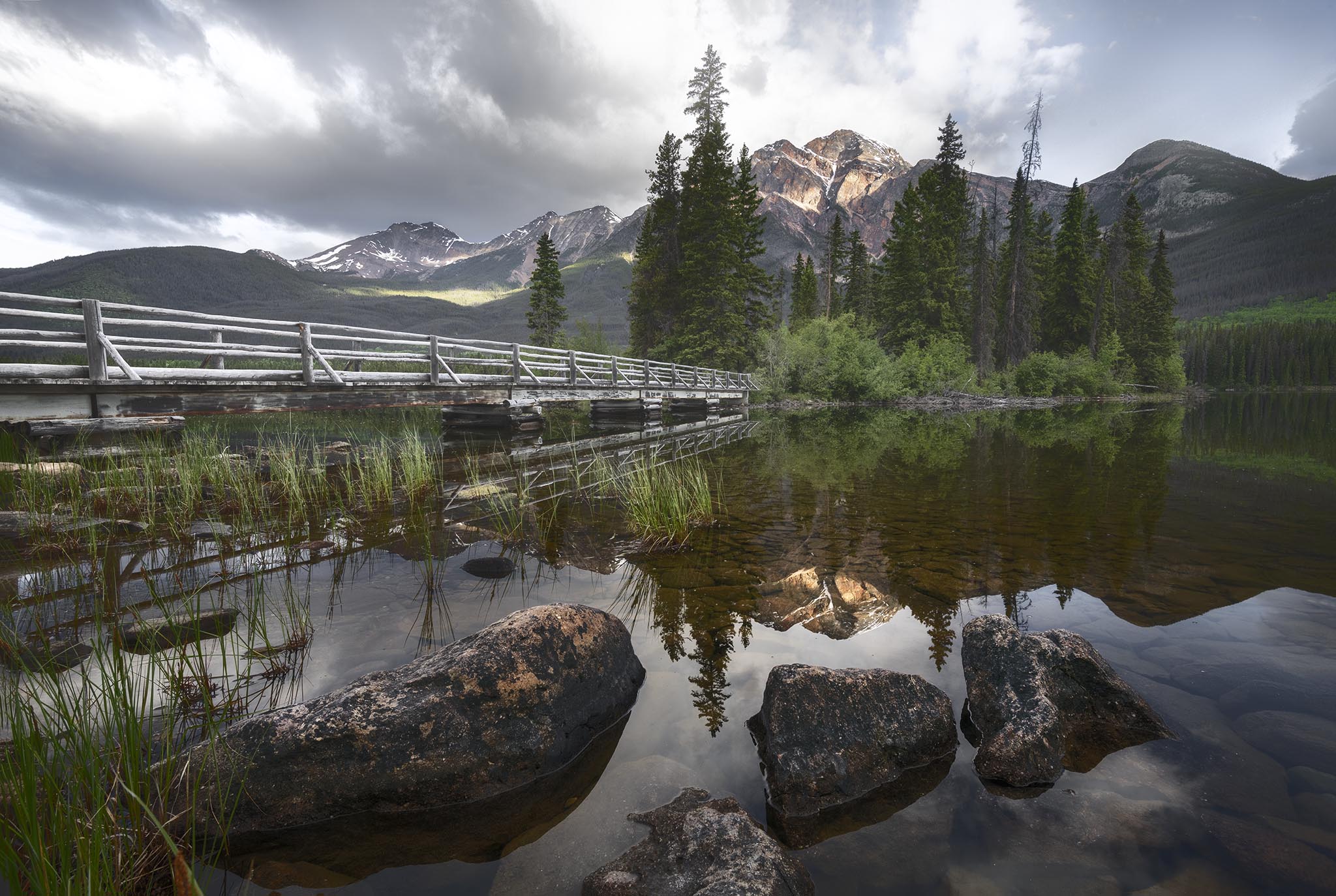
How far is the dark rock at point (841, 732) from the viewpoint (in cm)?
257

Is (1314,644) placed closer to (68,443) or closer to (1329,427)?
(68,443)

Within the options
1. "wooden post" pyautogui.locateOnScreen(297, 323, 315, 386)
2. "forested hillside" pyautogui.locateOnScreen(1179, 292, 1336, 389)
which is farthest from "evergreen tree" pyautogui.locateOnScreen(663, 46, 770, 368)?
"forested hillside" pyautogui.locateOnScreen(1179, 292, 1336, 389)

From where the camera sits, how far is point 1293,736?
282 cm

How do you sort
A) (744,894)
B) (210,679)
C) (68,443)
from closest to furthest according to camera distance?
1. (744,894)
2. (210,679)
3. (68,443)

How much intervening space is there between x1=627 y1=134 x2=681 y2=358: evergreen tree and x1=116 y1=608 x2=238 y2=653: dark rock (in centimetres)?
3569

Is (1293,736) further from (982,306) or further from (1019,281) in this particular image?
(1019,281)

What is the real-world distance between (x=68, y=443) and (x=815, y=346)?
37617 mm

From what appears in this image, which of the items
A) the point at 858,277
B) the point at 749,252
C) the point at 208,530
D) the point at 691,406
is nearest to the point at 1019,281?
the point at 858,277

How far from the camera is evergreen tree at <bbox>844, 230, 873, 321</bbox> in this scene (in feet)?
173

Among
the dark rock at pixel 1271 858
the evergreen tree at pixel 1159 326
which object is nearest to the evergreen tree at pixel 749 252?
the dark rock at pixel 1271 858

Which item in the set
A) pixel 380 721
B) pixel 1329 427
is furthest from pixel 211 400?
pixel 1329 427

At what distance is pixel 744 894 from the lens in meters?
1.81

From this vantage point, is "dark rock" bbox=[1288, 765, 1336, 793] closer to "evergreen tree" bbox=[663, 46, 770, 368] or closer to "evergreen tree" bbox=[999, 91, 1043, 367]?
"evergreen tree" bbox=[663, 46, 770, 368]

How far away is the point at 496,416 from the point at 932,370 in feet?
107
